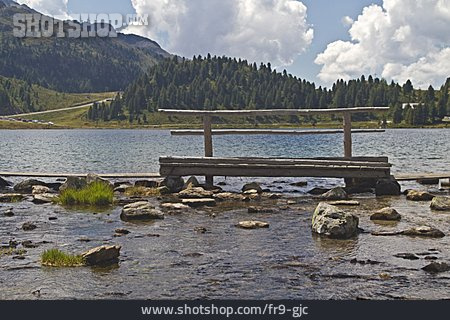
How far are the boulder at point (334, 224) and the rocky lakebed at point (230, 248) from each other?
0.10ft

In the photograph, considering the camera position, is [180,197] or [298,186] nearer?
[180,197]

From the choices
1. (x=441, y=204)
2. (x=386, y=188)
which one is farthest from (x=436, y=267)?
(x=386, y=188)

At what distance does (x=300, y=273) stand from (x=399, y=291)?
214 centimetres

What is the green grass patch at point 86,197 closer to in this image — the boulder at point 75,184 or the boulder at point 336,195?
the boulder at point 75,184

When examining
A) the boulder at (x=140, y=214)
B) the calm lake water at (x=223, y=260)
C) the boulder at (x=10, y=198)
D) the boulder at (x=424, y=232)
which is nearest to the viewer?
the calm lake water at (x=223, y=260)

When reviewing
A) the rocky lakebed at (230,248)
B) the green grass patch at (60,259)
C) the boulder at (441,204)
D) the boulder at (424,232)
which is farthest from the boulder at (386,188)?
the green grass patch at (60,259)

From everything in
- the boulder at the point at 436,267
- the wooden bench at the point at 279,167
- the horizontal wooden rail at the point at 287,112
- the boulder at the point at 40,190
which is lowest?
the boulder at the point at 40,190

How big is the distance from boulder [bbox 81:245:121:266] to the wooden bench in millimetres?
12780

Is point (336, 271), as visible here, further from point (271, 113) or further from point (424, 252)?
point (271, 113)

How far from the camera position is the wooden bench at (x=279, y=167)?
24312 mm

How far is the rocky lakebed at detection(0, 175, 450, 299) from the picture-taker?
34.5ft

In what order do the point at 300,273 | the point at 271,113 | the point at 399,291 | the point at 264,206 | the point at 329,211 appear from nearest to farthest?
the point at 399,291, the point at 300,273, the point at 329,211, the point at 264,206, the point at 271,113
